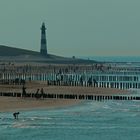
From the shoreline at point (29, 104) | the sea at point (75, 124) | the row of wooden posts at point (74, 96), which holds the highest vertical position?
the row of wooden posts at point (74, 96)

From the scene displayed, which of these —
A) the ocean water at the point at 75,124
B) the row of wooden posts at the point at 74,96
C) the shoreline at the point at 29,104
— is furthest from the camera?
the row of wooden posts at the point at 74,96

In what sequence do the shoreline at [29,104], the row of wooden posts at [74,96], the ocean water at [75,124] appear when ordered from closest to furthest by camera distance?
the ocean water at [75,124], the shoreline at [29,104], the row of wooden posts at [74,96]

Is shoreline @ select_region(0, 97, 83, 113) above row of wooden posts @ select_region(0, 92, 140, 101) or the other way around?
the other way around

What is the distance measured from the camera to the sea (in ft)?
145

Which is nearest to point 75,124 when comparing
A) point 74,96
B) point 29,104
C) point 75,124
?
point 75,124

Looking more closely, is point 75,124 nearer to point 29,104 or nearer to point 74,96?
point 29,104

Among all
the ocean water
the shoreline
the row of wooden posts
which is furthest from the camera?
the row of wooden posts

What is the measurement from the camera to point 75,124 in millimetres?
49156

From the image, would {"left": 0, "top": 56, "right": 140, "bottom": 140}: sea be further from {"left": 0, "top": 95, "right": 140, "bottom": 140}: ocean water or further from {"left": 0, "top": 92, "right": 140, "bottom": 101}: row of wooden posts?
{"left": 0, "top": 92, "right": 140, "bottom": 101}: row of wooden posts

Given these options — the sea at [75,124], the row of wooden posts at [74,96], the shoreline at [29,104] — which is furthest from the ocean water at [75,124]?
the row of wooden posts at [74,96]

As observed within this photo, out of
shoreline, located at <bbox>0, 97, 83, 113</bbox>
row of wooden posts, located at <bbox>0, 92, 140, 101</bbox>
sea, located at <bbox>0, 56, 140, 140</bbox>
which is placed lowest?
sea, located at <bbox>0, 56, 140, 140</bbox>

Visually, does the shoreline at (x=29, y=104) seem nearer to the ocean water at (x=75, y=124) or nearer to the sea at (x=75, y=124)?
the sea at (x=75, y=124)

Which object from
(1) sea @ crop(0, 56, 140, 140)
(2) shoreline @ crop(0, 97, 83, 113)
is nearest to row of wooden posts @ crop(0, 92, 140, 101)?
(2) shoreline @ crop(0, 97, 83, 113)

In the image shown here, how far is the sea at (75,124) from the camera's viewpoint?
1738 inches
